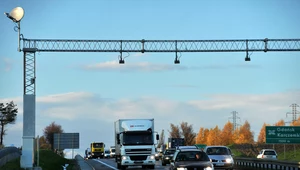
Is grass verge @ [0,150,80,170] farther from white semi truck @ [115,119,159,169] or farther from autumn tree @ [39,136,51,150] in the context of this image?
autumn tree @ [39,136,51,150]

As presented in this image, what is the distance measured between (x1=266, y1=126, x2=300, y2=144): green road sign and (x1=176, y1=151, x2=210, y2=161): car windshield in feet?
85.4

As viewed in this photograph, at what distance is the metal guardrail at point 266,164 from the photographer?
35.1 metres

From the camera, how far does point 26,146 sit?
37.6 meters

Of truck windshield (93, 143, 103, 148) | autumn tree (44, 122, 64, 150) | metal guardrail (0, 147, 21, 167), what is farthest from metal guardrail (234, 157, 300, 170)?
autumn tree (44, 122, 64, 150)

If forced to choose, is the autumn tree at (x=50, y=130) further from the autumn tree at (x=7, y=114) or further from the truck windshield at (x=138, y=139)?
the truck windshield at (x=138, y=139)

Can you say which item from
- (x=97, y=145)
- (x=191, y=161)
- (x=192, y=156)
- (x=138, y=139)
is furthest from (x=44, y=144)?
(x=191, y=161)

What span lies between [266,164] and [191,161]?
613 inches

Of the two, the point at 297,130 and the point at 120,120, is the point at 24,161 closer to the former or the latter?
the point at 120,120

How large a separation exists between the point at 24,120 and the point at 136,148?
826 centimetres

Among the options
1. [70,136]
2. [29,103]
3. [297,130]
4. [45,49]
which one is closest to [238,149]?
[70,136]

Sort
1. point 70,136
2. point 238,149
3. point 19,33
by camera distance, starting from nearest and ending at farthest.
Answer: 1. point 19,33
2. point 70,136
3. point 238,149

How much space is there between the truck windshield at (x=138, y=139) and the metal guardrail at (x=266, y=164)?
7772mm

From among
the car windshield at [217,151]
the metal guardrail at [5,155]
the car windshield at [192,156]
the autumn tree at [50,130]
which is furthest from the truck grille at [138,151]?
the autumn tree at [50,130]

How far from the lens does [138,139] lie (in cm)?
4269
